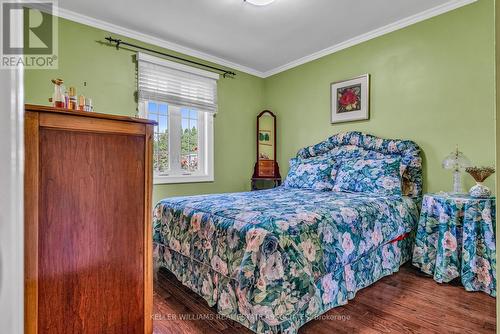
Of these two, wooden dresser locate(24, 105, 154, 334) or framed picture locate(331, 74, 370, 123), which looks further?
framed picture locate(331, 74, 370, 123)

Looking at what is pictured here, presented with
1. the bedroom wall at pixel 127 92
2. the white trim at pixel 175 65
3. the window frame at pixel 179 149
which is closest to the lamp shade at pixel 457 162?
the bedroom wall at pixel 127 92

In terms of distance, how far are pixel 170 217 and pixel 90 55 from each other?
76.6 inches

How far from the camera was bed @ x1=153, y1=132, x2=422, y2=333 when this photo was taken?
1378 mm

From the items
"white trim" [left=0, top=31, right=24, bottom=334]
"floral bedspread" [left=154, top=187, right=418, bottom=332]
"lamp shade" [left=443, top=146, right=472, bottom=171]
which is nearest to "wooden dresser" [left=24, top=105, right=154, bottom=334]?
"floral bedspread" [left=154, top=187, right=418, bottom=332]

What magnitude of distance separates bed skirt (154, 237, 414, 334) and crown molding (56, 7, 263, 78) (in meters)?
2.35

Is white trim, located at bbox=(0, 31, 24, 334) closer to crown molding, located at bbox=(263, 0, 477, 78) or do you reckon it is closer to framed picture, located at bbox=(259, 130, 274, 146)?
crown molding, located at bbox=(263, 0, 477, 78)

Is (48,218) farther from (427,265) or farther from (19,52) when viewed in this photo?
(427,265)

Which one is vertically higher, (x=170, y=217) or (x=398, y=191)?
(x=398, y=191)

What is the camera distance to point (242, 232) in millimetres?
1526

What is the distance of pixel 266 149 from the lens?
419 centimetres

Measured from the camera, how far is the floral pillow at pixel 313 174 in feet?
9.87

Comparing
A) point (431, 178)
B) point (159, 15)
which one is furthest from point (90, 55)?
point (431, 178)

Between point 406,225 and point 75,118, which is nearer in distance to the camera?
point 75,118

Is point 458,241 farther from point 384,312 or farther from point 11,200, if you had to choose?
point 11,200
